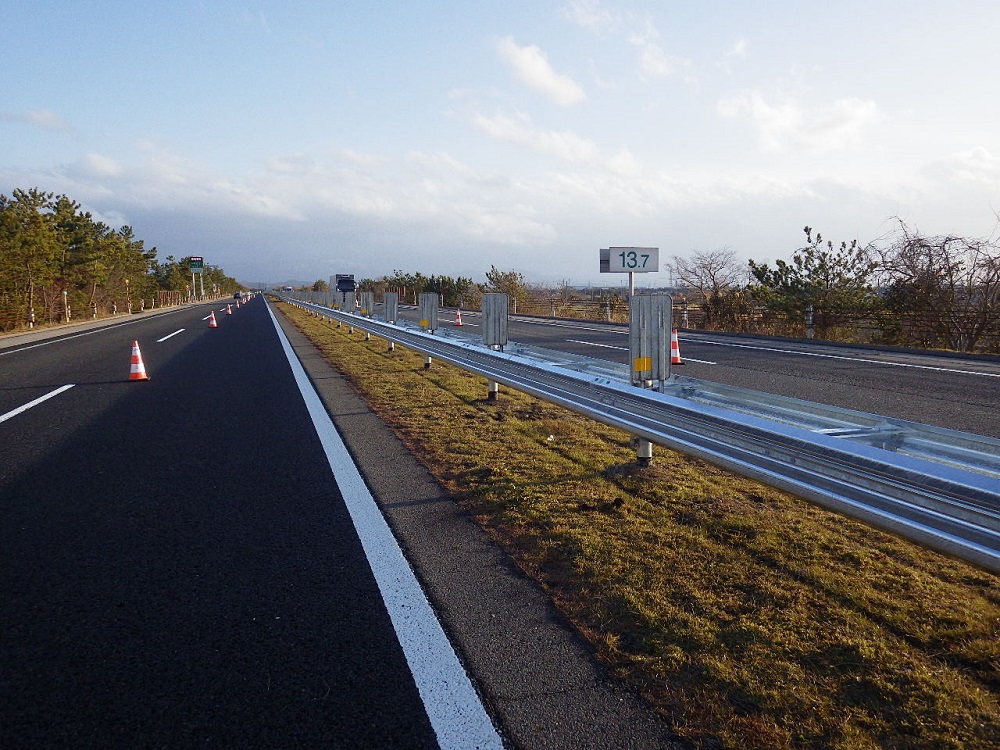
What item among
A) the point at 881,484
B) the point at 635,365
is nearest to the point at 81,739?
the point at 881,484

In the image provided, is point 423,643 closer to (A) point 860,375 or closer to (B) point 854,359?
(A) point 860,375

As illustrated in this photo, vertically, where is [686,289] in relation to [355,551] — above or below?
above

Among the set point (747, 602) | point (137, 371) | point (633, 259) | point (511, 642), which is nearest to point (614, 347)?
point (633, 259)

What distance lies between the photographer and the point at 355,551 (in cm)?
378

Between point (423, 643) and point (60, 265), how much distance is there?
49.4 m

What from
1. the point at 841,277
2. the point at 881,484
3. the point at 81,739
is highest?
the point at 841,277

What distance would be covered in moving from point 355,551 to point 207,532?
1047mm

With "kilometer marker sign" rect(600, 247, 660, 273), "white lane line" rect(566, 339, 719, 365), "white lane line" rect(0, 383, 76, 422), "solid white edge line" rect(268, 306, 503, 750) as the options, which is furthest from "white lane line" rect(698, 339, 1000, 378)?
"white lane line" rect(0, 383, 76, 422)

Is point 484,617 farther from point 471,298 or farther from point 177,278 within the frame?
point 177,278

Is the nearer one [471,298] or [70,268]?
[70,268]

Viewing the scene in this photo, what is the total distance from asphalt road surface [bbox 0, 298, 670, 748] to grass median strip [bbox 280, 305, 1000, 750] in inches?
9.0

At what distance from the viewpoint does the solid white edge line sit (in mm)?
2227

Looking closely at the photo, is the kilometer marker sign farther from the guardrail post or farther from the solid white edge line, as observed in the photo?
the solid white edge line

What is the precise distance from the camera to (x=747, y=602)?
10.2 ft
